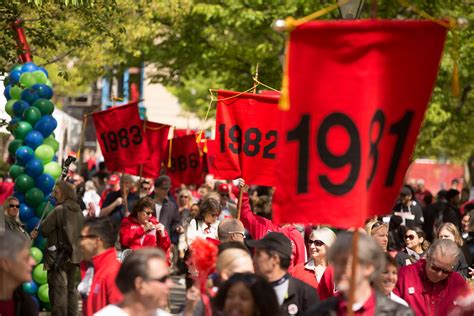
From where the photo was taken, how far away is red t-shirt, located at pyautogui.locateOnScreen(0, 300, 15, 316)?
752cm

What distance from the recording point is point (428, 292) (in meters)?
9.98

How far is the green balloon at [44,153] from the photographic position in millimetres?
17125

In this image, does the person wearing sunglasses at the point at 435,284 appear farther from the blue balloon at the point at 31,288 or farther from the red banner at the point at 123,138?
the red banner at the point at 123,138

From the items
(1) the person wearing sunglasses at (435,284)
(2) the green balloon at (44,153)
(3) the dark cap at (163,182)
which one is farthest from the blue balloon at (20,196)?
(1) the person wearing sunglasses at (435,284)

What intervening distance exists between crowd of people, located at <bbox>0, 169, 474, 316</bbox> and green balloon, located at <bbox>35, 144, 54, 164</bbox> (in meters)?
1.36

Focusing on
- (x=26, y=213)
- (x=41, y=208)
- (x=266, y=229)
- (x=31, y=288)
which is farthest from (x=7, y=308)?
(x=41, y=208)

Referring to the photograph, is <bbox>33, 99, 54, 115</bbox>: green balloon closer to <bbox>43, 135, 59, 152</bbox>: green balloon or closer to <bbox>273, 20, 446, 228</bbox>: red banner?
<bbox>43, 135, 59, 152</bbox>: green balloon

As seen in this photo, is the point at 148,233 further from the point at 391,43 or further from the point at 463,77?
the point at 463,77

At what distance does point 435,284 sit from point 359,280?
2975 millimetres

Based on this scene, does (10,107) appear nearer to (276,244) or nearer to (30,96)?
(30,96)

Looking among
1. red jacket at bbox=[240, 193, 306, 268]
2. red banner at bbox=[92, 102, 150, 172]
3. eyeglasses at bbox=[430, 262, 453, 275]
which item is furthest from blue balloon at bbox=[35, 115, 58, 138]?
eyeglasses at bbox=[430, 262, 453, 275]

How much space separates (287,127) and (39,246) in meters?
9.91

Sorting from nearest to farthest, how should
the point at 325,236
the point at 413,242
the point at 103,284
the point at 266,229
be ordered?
the point at 103,284 < the point at 325,236 < the point at 266,229 < the point at 413,242

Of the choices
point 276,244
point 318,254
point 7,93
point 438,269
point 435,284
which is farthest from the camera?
point 7,93
